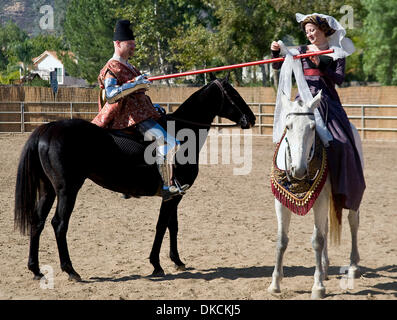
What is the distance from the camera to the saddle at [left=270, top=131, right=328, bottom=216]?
191 inches

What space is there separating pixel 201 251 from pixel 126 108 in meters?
2.13

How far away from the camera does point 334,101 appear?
5.43m

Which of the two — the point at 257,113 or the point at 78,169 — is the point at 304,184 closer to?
the point at 78,169

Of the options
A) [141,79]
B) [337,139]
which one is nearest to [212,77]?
[141,79]

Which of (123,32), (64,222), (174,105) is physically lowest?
(64,222)

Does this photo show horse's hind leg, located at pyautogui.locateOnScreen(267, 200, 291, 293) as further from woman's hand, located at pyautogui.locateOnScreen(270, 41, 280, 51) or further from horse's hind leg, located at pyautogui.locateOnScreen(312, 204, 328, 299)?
woman's hand, located at pyautogui.locateOnScreen(270, 41, 280, 51)

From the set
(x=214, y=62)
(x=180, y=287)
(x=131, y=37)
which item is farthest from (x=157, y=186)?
(x=214, y=62)

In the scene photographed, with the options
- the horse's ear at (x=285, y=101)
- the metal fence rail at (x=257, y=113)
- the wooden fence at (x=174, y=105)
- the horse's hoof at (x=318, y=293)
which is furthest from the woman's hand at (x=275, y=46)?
the wooden fence at (x=174, y=105)

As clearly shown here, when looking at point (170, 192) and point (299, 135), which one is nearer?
point (299, 135)

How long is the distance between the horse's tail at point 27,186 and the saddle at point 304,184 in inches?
95.6

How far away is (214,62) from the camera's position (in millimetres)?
49719

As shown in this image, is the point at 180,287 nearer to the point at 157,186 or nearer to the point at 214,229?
the point at 157,186

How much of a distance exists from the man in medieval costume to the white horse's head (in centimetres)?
148
